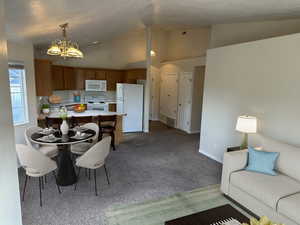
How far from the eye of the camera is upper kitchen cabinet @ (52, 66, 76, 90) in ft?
20.8

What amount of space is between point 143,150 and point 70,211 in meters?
2.55

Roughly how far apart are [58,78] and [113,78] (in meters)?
2.00

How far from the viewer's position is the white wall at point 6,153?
4.95 feet

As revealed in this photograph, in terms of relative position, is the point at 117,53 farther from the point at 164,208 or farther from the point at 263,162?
the point at 263,162

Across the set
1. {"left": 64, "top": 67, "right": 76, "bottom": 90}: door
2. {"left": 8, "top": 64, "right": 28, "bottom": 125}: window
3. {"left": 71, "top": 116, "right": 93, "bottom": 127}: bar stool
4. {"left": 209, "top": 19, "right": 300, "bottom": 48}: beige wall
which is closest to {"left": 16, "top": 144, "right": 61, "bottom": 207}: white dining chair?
{"left": 8, "top": 64, "right": 28, "bottom": 125}: window

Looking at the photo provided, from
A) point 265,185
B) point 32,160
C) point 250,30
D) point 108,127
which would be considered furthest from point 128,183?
point 250,30

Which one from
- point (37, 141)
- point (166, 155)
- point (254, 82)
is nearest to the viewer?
point (37, 141)

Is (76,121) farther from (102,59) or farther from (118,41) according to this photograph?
(118,41)

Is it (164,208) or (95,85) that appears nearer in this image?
(164,208)

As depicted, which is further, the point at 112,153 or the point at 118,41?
the point at 118,41

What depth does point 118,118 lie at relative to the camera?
5383mm

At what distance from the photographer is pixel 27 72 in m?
4.04

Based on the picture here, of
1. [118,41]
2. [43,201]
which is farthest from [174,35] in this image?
[43,201]

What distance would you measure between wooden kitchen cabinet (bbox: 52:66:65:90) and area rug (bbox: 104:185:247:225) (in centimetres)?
504
